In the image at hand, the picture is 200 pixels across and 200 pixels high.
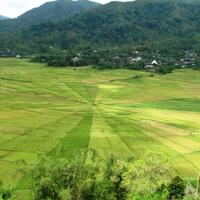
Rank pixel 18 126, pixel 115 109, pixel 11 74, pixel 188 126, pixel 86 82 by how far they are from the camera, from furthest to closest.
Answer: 1. pixel 11 74
2. pixel 86 82
3. pixel 115 109
4. pixel 188 126
5. pixel 18 126

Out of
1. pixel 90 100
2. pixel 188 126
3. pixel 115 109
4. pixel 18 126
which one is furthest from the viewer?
pixel 90 100

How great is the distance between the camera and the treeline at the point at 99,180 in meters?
50.8

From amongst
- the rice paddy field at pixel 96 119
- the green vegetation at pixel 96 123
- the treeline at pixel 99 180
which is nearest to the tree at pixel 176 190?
the treeline at pixel 99 180

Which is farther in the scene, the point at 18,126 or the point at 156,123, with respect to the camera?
the point at 156,123

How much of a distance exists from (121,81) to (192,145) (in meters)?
93.3

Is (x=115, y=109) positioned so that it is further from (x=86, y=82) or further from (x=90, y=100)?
(x=86, y=82)

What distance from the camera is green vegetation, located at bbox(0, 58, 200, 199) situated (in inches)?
2717

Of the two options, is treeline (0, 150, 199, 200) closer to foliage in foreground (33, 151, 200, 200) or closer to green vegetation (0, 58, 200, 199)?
foliage in foreground (33, 151, 200, 200)

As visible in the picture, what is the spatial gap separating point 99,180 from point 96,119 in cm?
5478

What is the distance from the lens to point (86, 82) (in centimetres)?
17062

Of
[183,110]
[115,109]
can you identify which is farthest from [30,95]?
[183,110]

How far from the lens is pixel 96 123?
103 m

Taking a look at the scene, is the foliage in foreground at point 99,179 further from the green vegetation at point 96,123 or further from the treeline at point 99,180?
the green vegetation at point 96,123

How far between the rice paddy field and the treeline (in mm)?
11016
